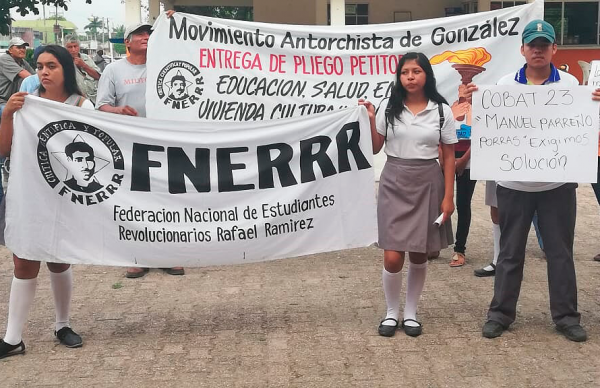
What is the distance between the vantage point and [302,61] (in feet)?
24.0

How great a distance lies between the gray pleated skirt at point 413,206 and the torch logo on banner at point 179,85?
2.50 metres

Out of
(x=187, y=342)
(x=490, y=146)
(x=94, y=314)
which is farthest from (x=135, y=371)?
(x=490, y=146)

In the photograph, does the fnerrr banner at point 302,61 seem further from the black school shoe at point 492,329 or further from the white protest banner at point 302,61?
the black school shoe at point 492,329

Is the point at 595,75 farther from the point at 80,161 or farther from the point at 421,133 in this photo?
the point at 80,161

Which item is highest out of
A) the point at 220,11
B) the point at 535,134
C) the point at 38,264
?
the point at 220,11

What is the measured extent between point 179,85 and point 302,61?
1124mm

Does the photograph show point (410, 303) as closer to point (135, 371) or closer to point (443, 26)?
point (135, 371)

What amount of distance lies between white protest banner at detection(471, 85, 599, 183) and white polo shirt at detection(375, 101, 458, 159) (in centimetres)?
23

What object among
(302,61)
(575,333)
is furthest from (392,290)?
(302,61)

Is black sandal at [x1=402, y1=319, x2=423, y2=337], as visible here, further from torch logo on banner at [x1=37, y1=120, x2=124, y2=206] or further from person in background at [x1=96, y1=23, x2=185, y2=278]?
person in background at [x1=96, y1=23, x2=185, y2=278]

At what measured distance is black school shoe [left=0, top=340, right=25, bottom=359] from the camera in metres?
5.00

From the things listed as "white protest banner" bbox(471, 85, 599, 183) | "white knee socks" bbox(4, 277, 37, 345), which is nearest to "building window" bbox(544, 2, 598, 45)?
"white protest banner" bbox(471, 85, 599, 183)

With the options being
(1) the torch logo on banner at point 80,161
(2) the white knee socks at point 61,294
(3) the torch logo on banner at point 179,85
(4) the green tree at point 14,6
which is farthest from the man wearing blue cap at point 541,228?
(4) the green tree at point 14,6

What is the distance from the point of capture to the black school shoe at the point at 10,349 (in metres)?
5.00
